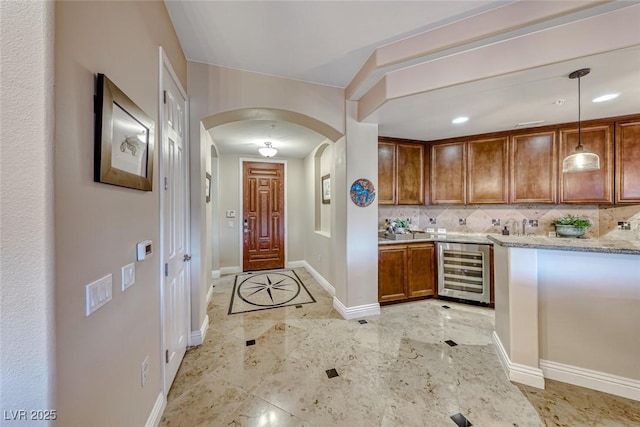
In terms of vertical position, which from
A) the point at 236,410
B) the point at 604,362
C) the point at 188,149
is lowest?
the point at 236,410

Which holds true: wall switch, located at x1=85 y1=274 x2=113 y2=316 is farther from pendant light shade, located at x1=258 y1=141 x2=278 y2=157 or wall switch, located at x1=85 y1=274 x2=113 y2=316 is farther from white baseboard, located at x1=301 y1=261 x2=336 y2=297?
pendant light shade, located at x1=258 y1=141 x2=278 y2=157

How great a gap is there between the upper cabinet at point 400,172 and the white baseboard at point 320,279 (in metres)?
1.58

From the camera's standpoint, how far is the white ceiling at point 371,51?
174 cm

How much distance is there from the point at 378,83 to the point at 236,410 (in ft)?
10.2

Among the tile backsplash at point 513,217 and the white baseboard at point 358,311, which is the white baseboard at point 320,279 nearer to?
the white baseboard at point 358,311

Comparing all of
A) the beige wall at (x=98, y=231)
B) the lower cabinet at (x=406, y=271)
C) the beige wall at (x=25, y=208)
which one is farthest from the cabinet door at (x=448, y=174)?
the beige wall at (x=25, y=208)

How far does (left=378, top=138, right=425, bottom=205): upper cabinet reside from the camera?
11.9 feet

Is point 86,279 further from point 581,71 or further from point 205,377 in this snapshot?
point 581,71

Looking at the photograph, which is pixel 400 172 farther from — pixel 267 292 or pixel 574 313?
pixel 267 292

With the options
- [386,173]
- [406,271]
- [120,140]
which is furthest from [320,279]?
[120,140]

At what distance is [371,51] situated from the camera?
2211mm

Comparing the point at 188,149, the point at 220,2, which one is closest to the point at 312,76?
the point at 220,2

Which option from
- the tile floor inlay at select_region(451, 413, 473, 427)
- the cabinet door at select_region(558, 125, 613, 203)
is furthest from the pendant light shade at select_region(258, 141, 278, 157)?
the cabinet door at select_region(558, 125, 613, 203)

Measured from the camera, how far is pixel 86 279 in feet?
2.95
